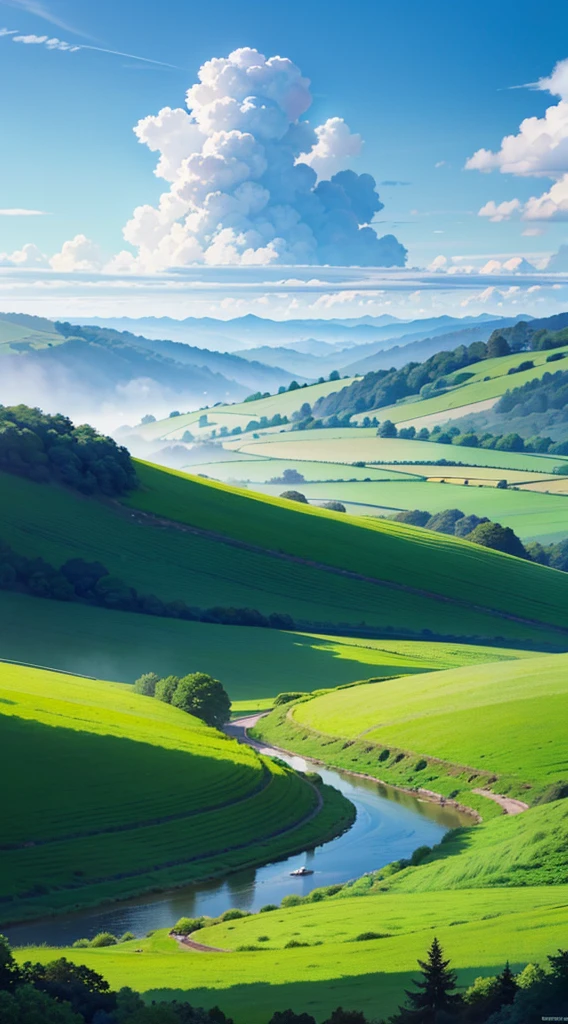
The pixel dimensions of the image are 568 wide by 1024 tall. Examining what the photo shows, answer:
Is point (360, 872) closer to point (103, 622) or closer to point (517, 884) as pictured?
point (517, 884)

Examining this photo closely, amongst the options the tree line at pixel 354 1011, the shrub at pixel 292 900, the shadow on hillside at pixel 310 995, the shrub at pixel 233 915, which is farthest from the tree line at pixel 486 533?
the tree line at pixel 354 1011

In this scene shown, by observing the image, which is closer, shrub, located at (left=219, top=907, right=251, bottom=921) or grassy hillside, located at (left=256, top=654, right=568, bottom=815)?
shrub, located at (left=219, top=907, right=251, bottom=921)

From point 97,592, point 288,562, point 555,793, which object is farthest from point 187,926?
point 288,562

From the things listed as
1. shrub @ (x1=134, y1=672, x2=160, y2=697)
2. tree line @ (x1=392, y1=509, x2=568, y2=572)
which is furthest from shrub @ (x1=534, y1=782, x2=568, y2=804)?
tree line @ (x1=392, y1=509, x2=568, y2=572)

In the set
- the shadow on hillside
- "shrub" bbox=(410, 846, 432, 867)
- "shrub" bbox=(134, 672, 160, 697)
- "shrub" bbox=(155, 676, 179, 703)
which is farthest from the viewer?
"shrub" bbox=(134, 672, 160, 697)

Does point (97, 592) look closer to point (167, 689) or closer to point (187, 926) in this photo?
point (167, 689)

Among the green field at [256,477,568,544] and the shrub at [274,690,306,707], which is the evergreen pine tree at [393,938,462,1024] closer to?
the shrub at [274,690,306,707]

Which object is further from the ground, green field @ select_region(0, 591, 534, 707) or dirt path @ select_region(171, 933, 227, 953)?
green field @ select_region(0, 591, 534, 707)

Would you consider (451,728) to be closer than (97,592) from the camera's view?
Yes
